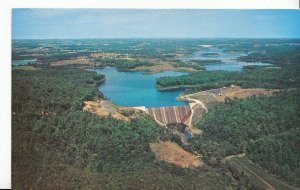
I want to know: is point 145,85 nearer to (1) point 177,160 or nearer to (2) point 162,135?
(2) point 162,135

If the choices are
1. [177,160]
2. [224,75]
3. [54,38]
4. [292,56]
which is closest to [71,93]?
[54,38]

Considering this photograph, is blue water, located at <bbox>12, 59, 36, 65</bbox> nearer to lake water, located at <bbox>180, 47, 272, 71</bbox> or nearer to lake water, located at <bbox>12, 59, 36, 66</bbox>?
lake water, located at <bbox>12, 59, 36, 66</bbox>

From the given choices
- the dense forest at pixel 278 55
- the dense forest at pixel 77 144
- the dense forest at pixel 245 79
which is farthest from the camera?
the dense forest at pixel 278 55

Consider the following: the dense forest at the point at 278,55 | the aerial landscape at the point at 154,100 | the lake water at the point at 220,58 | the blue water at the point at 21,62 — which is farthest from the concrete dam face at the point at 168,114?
the blue water at the point at 21,62

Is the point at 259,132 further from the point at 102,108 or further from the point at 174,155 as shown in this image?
the point at 102,108

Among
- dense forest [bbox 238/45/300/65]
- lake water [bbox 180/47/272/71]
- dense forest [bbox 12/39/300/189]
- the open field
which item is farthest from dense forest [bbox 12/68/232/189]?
dense forest [bbox 238/45/300/65]

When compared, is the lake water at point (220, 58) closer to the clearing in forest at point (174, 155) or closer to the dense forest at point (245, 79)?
the dense forest at point (245, 79)

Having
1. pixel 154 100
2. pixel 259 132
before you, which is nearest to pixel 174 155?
pixel 154 100
